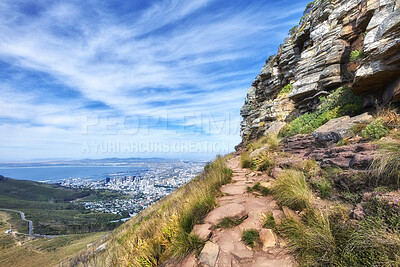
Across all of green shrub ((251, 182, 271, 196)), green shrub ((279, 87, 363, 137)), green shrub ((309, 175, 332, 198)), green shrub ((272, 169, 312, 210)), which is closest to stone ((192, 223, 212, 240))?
green shrub ((272, 169, 312, 210))

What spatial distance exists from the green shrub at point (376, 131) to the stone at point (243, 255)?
4338 mm

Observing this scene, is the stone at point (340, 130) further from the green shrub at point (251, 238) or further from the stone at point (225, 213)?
the green shrub at point (251, 238)

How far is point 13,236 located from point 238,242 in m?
54.1

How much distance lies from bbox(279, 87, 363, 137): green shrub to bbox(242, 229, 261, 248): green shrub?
7.40 metres

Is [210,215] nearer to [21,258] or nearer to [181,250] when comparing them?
[181,250]

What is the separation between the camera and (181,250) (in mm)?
2756

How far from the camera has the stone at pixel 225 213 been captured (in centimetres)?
334

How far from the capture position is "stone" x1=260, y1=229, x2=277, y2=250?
255 cm

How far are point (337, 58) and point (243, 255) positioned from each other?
1218 centimetres

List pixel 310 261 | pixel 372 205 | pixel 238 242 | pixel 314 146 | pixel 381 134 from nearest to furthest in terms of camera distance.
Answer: pixel 310 261 → pixel 372 205 → pixel 238 242 → pixel 381 134 → pixel 314 146

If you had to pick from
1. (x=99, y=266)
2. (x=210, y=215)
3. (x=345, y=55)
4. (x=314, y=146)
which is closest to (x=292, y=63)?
(x=345, y=55)

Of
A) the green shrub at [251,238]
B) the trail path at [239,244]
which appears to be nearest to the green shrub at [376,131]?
the trail path at [239,244]

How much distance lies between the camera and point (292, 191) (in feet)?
11.6

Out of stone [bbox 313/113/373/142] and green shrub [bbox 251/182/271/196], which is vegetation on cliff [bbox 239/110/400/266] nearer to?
green shrub [bbox 251/182/271/196]
